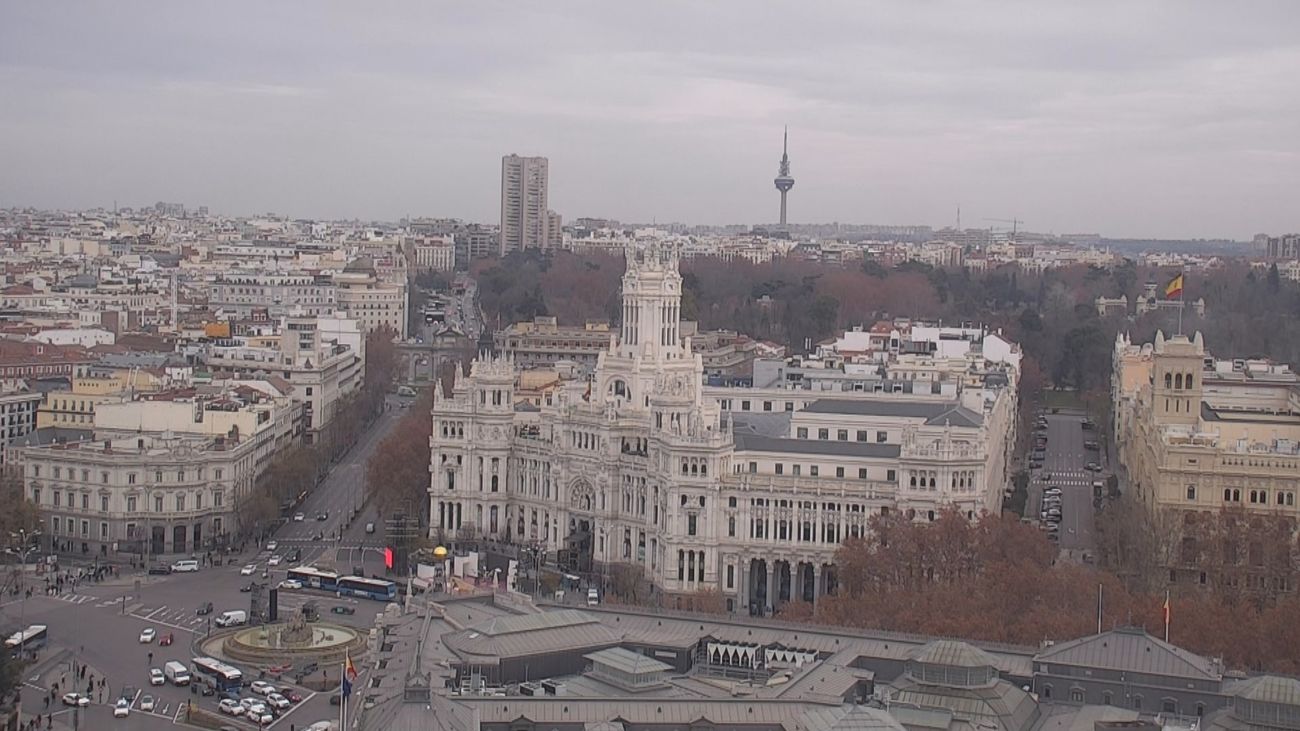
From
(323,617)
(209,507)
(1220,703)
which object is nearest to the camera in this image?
(1220,703)

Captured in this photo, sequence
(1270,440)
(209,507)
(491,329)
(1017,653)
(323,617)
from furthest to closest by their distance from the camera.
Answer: (491,329)
(209,507)
(1270,440)
(323,617)
(1017,653)

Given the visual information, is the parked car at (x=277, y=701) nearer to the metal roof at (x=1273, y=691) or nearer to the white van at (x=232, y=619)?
the white van at (x=232, y=619)

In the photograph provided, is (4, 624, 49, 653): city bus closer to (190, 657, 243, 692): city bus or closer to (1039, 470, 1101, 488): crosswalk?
(190, 657, 243, 692): city bus

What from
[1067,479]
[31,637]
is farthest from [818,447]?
[31,637]

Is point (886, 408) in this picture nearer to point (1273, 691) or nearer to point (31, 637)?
point (31, 637)

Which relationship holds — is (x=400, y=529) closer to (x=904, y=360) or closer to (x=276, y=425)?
(x=276, y=425)

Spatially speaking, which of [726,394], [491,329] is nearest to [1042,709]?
[726,394]

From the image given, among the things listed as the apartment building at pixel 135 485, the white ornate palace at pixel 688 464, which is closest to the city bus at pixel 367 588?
the white ornate palace at pixel 688 464

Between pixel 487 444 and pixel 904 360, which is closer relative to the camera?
pixel 487 444
